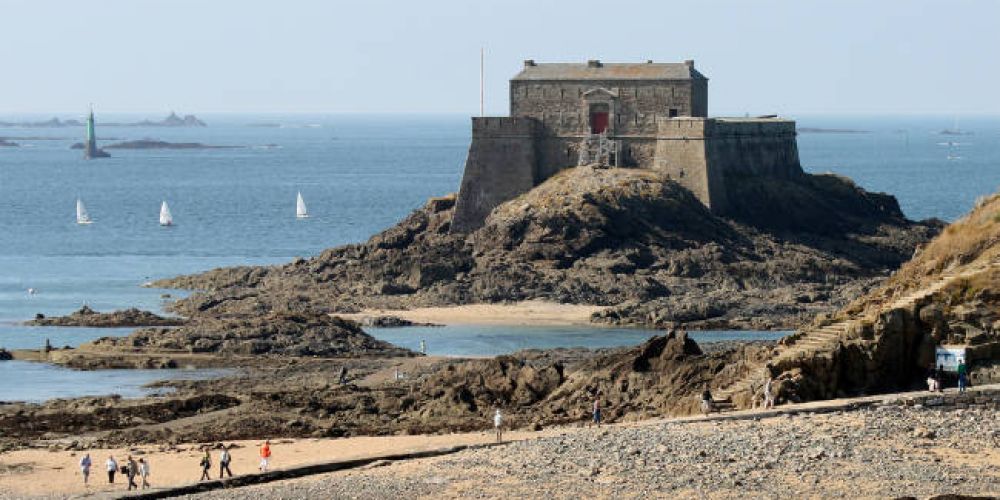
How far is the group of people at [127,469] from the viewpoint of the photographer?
41.5m

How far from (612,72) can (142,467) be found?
47223 mm

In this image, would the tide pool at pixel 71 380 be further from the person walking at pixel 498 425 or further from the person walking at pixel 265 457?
the person walking at pixel 265 457

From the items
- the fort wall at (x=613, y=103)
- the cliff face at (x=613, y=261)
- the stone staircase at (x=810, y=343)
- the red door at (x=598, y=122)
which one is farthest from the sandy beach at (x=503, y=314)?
the stone staircase at (x=810, y=343)

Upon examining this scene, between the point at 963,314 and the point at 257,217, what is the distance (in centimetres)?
8259

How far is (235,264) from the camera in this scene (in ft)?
298

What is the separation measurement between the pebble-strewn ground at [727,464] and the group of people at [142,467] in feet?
5.26

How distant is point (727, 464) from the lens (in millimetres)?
39062

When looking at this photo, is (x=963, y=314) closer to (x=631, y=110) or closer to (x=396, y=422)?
(x=396, y=422)

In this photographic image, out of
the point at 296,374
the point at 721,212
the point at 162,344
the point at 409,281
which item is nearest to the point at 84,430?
the point at 296,374

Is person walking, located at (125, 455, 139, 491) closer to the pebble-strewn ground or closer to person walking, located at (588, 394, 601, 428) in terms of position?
the pebble-strewn ground

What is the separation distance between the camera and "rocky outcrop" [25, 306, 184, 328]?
70.4 meters

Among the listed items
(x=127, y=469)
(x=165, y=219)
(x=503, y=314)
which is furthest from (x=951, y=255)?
(x=165, y=219)

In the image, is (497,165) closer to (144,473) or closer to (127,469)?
(127,469)

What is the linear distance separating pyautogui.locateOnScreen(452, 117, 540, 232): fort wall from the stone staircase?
127 ft
